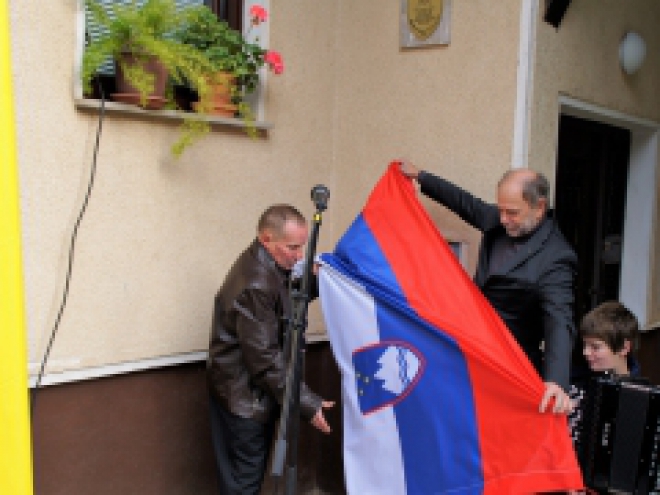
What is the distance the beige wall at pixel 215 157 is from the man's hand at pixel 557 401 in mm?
1382

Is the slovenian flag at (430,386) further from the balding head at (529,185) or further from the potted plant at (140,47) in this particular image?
the potted plant at (140,47)

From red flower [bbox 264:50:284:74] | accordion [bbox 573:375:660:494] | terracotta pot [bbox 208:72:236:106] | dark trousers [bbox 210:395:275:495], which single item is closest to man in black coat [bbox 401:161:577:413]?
accordion [bbox 573:375:660:494]

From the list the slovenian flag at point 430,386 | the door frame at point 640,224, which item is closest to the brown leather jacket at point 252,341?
the slovenian flag at point 430,386

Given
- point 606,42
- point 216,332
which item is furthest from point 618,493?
point 606,42

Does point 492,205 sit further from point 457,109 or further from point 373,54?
point 373,54

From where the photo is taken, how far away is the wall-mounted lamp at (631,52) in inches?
208

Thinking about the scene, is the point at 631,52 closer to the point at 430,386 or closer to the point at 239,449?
the point at 430,386

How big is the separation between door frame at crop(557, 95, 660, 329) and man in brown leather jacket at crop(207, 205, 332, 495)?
3.67 m

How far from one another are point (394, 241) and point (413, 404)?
787 mm

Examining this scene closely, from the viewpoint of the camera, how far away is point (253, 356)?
11.1ft

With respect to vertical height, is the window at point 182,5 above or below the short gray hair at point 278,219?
above

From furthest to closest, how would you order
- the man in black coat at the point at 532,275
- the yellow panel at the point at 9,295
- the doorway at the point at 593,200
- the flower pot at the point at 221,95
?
the doorway at the point at 593,200, the flower pot at the point at 221,95, the man in black coat at the point at 532,275, the yellow panel at the point at 9,295

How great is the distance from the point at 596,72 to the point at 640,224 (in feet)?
5.58

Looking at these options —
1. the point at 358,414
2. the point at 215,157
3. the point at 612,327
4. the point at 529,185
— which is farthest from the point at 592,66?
the point at 358,414
